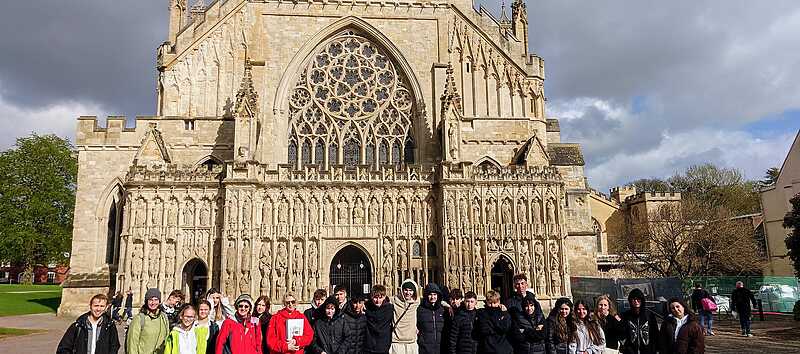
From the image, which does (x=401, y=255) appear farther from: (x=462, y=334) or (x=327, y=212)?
(x=462, y=334)

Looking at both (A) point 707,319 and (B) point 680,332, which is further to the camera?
(A) point 707,319

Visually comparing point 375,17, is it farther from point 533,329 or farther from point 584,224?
point 533,329

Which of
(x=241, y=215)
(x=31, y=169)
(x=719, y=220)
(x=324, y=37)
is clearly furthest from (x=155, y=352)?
(x=31, y=169)

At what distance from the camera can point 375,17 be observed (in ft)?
97.6

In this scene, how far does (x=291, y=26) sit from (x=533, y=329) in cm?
2487

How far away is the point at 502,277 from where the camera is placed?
25.7 metres

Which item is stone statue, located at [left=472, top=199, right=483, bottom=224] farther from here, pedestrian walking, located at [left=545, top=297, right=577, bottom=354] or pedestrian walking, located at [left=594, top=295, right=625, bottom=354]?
pedestrian walking, located at [left=545, top=297, right=577, bottom=354]

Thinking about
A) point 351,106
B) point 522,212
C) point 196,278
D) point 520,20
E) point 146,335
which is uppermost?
point 520,20

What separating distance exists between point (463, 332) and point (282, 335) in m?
2.44

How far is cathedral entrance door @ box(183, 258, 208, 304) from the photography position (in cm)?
2444

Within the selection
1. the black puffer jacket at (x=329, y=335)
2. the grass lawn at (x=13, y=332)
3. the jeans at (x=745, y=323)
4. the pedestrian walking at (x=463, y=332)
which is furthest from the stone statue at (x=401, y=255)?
the black puffer jacket at (x=329, y=335)

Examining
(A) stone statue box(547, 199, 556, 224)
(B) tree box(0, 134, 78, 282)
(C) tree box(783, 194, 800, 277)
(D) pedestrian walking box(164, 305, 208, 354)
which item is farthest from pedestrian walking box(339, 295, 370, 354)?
(B) tree box(0, 134, 78, 282)

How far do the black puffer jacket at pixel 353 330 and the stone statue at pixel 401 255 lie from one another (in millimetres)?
16850

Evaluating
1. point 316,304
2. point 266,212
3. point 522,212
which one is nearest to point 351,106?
point 266,212
